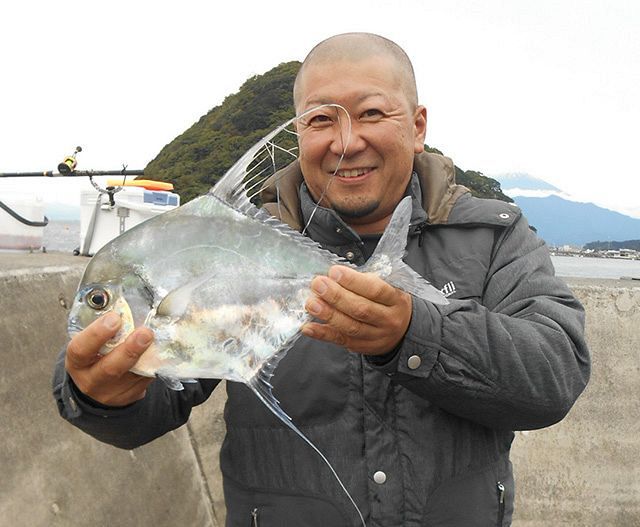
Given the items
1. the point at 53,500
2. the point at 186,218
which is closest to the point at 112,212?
the point at 53,500

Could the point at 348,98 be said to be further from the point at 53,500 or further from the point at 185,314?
the point at 53,500

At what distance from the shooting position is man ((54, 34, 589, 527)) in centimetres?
193

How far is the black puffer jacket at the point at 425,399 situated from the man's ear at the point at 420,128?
0.18m

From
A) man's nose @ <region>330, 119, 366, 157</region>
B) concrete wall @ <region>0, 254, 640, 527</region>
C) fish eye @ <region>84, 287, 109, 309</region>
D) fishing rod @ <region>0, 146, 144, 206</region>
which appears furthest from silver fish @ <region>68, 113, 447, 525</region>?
fishing rod @ <region>0, 146, 144, 206</region>

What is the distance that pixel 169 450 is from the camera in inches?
145

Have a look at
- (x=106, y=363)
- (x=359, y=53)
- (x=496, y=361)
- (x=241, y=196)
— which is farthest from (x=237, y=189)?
(x=496, y=361)

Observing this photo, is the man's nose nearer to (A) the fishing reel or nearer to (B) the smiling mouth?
(B) the smiling mouth

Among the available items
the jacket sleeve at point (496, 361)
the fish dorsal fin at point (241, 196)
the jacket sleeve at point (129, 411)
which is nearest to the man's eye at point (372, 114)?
the fish dorsal fin at point (241, 196)

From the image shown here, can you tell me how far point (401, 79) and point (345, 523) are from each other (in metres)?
1.53

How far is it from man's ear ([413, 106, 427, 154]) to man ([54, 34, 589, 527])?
0.12 m

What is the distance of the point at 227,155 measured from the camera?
11.6ft

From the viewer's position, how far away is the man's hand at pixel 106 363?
1.62m

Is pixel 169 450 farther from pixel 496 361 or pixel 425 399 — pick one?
pixel 496 361

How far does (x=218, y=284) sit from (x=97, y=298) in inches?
11.9
